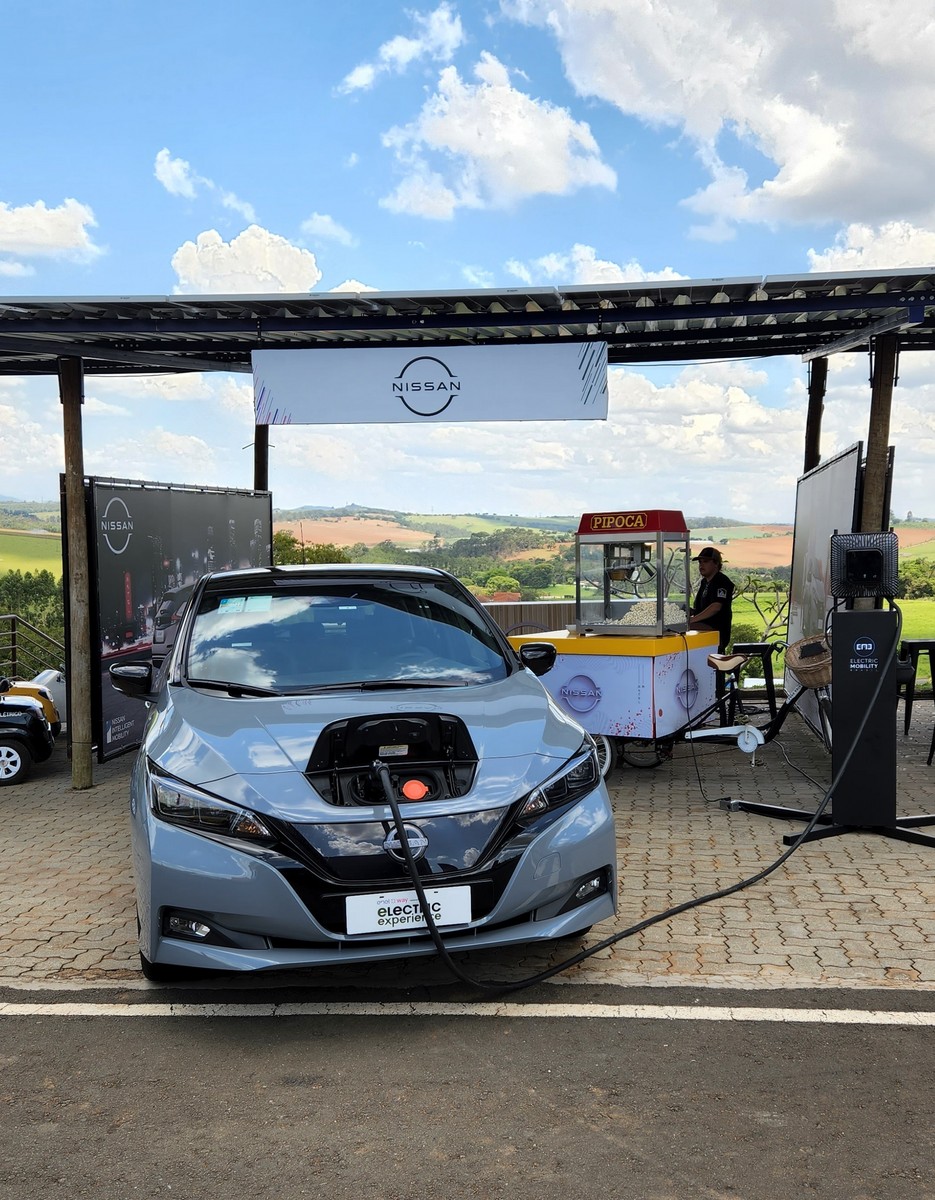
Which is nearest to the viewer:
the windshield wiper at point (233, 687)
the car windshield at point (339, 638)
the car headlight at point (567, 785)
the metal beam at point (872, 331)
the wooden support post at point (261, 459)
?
the car headlight at point (567, 785)

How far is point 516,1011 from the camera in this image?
180 inches

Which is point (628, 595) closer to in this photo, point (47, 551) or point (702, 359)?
point (702, 359)

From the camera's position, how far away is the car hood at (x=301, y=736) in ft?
14.4

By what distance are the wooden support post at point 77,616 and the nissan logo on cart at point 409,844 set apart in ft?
21.1

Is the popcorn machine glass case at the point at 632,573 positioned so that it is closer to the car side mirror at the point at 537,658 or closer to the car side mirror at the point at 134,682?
the car side mirror at the point at 537,658

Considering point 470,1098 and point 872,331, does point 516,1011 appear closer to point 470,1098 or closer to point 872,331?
point 470,1098

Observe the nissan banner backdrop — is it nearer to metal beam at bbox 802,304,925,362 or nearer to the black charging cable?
the black charging cable

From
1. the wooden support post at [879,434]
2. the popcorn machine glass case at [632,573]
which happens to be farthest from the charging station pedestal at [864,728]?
the wooden support post at [879,434]

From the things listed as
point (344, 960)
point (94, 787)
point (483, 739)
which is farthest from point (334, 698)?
point (94, 787)

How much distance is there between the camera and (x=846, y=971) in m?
4.99

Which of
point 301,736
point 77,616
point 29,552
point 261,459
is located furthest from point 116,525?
point 29,552

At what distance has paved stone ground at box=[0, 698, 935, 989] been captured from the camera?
16.5ft

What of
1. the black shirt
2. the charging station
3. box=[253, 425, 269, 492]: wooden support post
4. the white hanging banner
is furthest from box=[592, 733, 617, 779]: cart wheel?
box=[253, 425, 269, 492]: wooden support post

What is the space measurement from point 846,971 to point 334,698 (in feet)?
8.32
